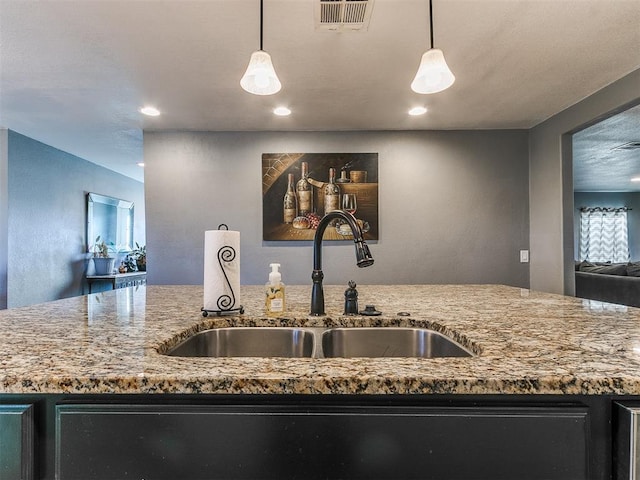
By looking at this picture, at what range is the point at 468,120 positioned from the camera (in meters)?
3.31

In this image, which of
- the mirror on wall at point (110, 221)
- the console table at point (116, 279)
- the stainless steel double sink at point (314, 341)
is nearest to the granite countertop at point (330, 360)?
the stainless steel double sink at point (314, 341)

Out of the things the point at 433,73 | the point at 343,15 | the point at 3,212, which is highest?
the point at 343,15

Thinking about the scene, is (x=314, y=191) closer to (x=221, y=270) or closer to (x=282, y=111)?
(x=282, y=111)

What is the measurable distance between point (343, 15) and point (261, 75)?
525mm

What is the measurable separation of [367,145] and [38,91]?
2.75 m

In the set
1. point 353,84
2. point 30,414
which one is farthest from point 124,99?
point 30,414

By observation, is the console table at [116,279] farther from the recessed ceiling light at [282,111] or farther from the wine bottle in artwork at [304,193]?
the recessed ceiling light at [282,111]

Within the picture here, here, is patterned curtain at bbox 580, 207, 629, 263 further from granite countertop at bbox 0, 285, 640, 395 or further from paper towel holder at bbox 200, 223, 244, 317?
paper towel holder at bbox 200, 223, 244, 317

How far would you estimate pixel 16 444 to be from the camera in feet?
1.89

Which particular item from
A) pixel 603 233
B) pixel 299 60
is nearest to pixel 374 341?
pixel 299 60

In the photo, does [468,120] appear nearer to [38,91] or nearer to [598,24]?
[598,24]

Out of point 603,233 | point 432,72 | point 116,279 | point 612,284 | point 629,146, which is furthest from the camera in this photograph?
point 603,233

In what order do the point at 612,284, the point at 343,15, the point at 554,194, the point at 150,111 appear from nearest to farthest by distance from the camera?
the point at 343,15
the point at 150,111
the point at 554,194
the point at 612,284

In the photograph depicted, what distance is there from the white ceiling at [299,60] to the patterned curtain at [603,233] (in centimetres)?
617
